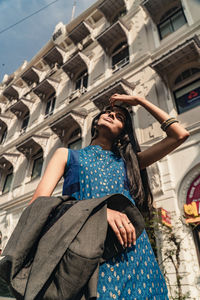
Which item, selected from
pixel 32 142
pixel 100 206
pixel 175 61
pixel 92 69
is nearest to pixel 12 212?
pixel 32 142

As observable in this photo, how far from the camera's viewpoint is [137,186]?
147 cm

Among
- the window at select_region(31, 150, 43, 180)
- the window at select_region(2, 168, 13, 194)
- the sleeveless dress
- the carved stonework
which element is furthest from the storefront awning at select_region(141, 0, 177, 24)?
the window at select_region(2, 168, 13, 194)

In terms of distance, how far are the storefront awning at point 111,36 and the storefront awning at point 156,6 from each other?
54.6 inches

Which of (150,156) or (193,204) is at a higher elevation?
(193,204)

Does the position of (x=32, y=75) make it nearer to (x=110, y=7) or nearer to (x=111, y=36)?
(x=110, y=7)

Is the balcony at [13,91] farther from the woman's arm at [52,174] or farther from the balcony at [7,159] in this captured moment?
the woman's arm at [52,174]

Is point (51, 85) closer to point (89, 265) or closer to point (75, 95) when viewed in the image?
point (75, 95)

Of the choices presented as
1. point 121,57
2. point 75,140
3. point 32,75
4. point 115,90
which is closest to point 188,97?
point 115,90

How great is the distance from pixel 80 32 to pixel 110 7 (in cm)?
261

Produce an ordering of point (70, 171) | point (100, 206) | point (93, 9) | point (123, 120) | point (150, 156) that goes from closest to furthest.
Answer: point (100, 206) → point (70, 171) → point (150, 156) → point (123, 120) → point (93, 9)

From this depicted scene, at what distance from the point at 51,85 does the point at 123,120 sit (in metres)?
11.9

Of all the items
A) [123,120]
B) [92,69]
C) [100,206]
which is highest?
[92,69]

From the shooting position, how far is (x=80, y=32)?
13.1 metres

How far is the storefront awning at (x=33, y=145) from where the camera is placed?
33.4ft
